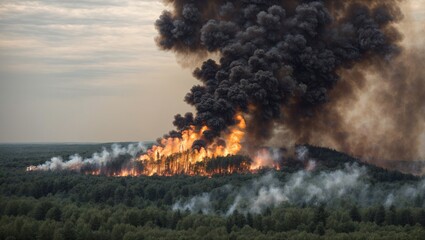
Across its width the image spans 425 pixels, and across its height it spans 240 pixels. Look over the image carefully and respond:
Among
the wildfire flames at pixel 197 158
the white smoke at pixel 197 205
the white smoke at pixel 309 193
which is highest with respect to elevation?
the wildfire flames at pixel 197 158

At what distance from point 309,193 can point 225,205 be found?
9.56 meters

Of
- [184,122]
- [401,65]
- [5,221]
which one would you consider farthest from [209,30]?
[5,221]

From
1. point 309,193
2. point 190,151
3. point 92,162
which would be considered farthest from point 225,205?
point 92,162

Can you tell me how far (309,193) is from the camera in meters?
84.1

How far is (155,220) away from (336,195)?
2123 cm

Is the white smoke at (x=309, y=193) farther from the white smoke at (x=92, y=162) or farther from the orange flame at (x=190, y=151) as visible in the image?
the white smoke at (x=92, y=162)

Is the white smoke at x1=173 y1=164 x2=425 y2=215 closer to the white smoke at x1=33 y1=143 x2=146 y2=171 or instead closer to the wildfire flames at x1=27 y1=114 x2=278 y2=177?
the wildfire flames at x1=27 y1=114 x2=278 y2=177

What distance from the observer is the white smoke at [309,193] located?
8101 cm

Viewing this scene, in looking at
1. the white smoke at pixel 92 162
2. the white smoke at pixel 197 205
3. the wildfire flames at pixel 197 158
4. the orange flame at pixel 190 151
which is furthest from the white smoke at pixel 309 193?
the white smoke at pixel 92 162

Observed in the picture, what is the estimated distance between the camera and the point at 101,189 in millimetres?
90750

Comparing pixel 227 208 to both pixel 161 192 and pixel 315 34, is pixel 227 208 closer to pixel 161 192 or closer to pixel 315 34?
pixel 161 192

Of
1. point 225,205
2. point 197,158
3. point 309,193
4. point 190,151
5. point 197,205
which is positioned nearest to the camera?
point 225,205

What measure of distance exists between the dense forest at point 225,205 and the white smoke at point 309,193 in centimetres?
11

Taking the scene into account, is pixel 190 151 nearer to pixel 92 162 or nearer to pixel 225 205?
pixel 225 205
